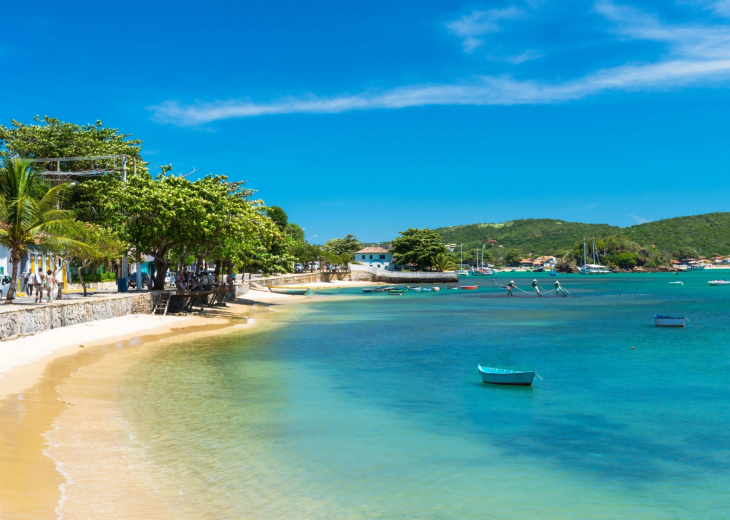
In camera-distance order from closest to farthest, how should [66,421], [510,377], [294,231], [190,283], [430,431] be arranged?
[66,421]
[430,431]
[510,377]
[190,283]
[294,231]

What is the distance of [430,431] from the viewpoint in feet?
48.7

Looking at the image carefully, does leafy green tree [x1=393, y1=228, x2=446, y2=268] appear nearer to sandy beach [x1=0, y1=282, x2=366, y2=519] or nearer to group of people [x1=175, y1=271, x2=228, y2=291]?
group of people [x1=175, y1=271, x2=228, y2=291]

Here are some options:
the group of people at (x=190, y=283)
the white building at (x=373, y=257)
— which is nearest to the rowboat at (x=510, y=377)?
the group of people at (x=190, y=283)

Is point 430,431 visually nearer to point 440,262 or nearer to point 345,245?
point 440,262

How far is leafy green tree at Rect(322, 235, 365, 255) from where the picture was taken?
513 feet

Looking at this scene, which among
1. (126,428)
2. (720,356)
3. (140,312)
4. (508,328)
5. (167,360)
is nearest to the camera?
(126,428)

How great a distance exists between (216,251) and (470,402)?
32.0m

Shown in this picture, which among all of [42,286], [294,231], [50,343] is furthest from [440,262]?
[50,343]

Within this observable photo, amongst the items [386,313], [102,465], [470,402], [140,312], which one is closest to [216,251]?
[140,312]

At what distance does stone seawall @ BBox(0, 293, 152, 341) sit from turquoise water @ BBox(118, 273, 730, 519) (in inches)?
206

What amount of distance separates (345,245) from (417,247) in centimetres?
2885

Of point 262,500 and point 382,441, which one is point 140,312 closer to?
point 382,441

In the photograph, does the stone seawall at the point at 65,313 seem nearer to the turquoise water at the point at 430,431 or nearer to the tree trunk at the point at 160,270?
the tree trunk at the point at 160,270

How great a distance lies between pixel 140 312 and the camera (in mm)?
37375
